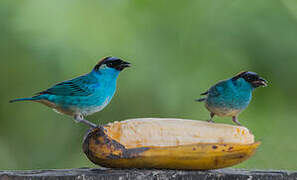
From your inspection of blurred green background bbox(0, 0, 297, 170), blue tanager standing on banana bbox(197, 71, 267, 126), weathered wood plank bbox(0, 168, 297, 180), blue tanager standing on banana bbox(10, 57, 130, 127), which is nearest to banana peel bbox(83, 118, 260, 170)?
weathered wood plank bbox(0, 168, 297, 180)

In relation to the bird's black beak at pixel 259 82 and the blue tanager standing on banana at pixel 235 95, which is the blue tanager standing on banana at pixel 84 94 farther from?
the bird's black beak at pixel 259 82

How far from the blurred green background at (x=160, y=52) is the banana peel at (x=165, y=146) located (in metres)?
1.58

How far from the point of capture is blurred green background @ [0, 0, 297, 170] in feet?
13.0

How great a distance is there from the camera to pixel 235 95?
8.79ft

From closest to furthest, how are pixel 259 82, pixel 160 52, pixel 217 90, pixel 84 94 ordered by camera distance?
pixel 84 94 → pixel 259 82 → pixel 217 90 → pixel 160 52

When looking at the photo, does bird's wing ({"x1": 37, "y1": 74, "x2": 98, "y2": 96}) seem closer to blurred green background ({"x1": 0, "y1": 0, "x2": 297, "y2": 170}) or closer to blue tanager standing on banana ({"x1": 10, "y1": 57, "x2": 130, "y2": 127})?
blue tanager standing on banana ({"x1": 10, "y1": 57, "x2": 130, "y2": 127})

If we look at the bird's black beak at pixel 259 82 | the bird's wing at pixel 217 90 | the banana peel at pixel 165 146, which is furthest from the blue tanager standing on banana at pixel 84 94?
the bird's black beak at pixel 259 82

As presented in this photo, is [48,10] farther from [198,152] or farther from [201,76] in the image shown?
[198,152]

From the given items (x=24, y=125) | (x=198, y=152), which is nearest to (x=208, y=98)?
(x=198, y=152)

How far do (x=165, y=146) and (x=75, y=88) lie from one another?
57 centimetres

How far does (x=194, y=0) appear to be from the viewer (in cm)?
438

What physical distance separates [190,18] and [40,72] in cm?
134

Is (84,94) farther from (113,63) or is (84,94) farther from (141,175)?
(141,175)

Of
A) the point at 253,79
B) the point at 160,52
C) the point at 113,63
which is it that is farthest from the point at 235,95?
the point at 160,52
